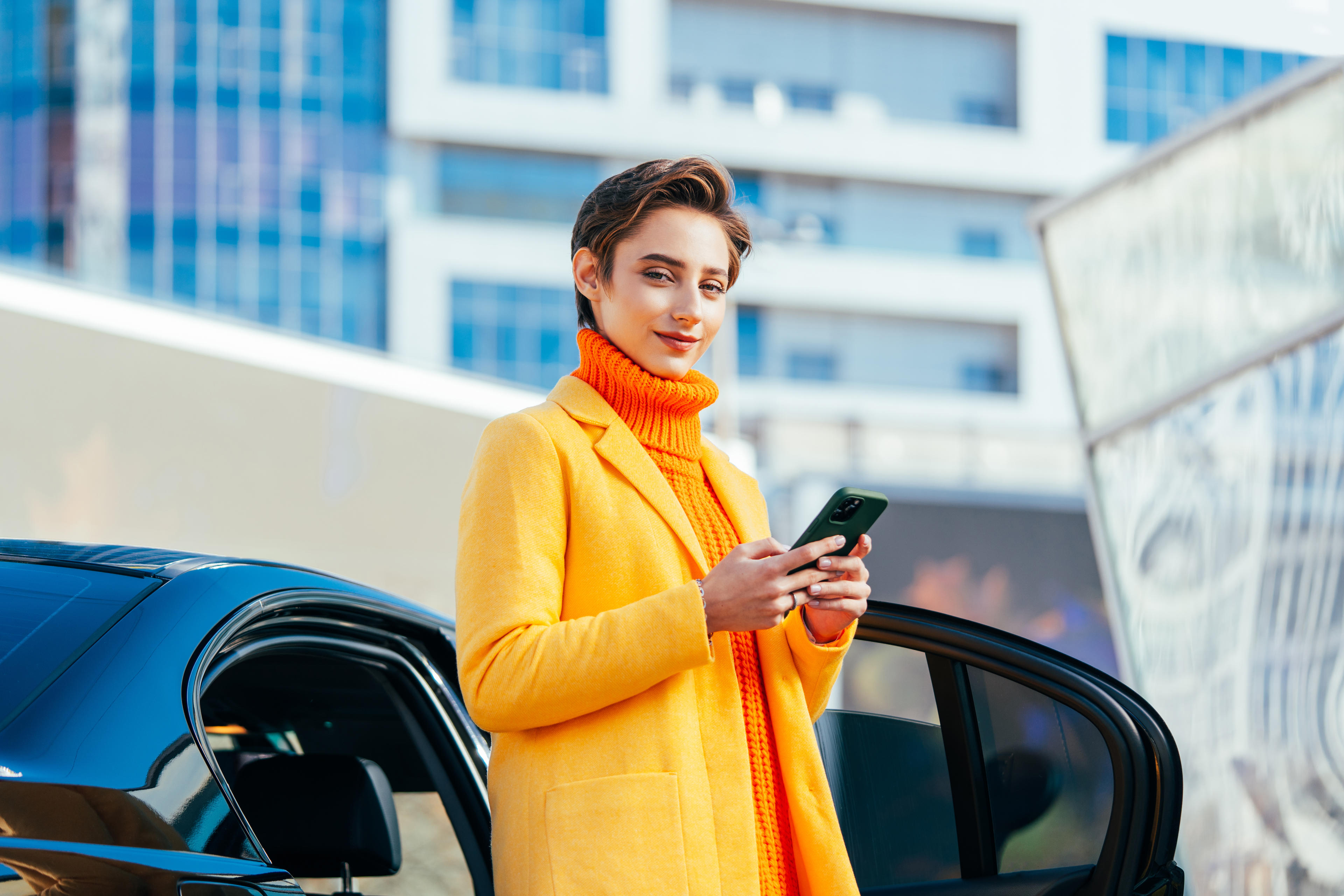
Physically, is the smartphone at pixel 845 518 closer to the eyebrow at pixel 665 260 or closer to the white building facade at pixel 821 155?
the eyebrow at pixel 665 260

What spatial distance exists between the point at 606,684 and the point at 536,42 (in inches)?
1187

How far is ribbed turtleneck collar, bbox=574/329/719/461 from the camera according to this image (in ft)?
5.20

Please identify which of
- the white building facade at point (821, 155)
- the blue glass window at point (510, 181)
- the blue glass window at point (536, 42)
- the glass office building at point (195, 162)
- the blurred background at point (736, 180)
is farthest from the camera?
the blue glass window at point (536, 42)

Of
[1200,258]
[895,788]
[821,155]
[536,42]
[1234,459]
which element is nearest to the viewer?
[895,788]

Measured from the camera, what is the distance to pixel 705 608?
1359 mm

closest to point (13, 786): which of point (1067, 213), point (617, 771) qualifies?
point (617, 771)

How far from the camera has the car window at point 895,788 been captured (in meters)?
2.09

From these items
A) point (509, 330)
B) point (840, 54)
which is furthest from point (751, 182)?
point (509, 330)

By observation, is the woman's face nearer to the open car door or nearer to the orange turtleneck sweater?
the orange turtleneck sweater

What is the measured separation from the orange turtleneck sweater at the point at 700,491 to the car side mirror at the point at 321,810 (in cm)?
97

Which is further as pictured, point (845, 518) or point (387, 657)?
point (387, 657)

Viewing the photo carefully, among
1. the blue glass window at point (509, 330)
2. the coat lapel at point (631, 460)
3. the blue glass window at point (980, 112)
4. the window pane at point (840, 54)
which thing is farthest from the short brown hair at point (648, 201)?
the blue glass window at point (980, 112)

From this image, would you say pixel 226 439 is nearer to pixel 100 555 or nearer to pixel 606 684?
pixel 100 555

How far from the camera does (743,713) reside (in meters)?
1.54
